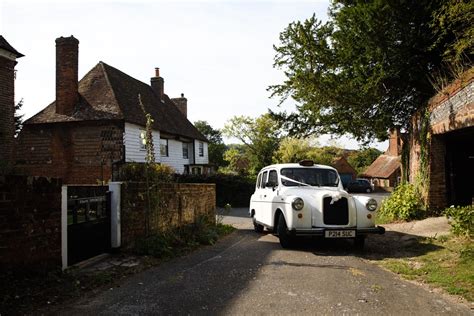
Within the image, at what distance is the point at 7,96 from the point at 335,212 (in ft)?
46.9

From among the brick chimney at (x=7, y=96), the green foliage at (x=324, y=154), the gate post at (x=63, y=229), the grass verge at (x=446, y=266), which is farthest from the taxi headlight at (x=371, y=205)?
the green foliage at (x=324, y=154)

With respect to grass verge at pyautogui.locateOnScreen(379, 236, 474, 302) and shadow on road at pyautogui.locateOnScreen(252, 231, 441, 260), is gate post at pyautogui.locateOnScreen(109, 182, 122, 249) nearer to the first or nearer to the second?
shadow on road at pyautogui.locateOnScreen(252, 231, 441, 260)

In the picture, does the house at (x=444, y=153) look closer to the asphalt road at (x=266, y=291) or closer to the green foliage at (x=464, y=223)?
the green foliage at (x=464, y=223)

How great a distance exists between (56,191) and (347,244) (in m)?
6.79

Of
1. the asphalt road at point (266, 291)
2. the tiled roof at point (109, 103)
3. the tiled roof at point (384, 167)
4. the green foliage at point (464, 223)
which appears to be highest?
the tiled roof at point (109, 103)

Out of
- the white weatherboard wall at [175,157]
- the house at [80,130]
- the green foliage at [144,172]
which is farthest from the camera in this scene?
the white weatherboard wall at [175,157]

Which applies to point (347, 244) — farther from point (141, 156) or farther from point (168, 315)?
point (141, 156)

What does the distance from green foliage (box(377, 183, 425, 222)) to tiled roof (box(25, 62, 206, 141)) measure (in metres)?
14.8

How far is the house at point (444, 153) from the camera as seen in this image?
36.4ft

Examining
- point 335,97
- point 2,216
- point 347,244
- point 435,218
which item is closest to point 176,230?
point 347,244

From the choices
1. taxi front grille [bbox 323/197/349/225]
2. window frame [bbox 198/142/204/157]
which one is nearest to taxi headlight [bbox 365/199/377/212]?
taxi front grille [bbox 323/197/349/225]

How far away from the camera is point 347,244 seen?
992 centimetres

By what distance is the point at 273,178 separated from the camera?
11062mm

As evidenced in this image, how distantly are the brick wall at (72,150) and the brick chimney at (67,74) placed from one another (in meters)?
1.21
